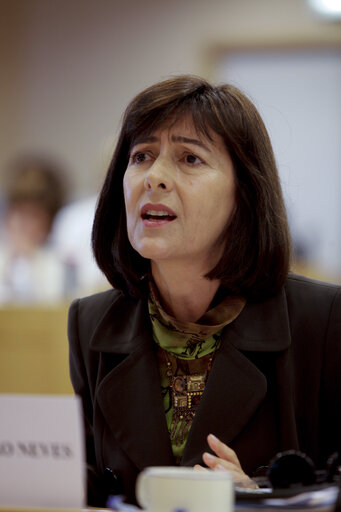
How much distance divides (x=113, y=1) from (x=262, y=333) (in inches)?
200

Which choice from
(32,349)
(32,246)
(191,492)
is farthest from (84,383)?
(32,246)

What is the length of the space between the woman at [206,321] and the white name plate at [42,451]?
365mm

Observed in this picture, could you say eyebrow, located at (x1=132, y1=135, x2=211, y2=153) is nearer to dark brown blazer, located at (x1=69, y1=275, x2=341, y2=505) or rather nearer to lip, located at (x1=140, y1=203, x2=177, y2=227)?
lip, located at (x1=140, y1=203, x2=177, y2=227)

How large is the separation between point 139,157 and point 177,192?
0.13 m

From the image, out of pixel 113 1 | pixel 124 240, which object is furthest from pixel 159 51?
pixel 124 240

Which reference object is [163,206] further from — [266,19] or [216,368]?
[266,19]

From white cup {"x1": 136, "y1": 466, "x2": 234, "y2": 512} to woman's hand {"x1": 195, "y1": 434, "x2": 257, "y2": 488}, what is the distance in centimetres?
32

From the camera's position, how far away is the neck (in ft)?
4.84

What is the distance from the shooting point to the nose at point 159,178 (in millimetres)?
1348

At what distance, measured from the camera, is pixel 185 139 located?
4.50ft

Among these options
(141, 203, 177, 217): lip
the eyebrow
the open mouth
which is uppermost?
the eyebrow

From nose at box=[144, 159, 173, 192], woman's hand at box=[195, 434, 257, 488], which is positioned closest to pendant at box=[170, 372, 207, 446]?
woman's hand at box=[195, 434, 257, 488]

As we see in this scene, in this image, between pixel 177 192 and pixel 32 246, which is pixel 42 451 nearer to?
pixel 177 192

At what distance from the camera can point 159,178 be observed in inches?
53.1
